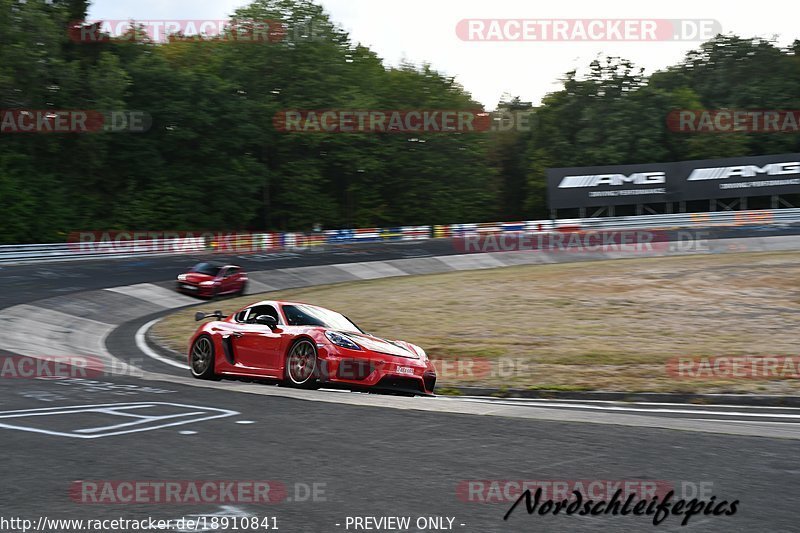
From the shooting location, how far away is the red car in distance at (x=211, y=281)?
29.0 metres

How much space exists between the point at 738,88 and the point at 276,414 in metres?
74.3

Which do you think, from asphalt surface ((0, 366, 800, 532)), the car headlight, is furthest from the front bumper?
asphalt surface ((0, 366, 800, 532))

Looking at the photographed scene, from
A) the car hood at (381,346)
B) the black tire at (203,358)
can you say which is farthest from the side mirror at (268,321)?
the black tire at (203,358)

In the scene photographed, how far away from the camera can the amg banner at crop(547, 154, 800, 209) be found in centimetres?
5669

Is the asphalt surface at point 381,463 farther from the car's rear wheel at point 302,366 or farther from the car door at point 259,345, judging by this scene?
→ the car door at point 259,345

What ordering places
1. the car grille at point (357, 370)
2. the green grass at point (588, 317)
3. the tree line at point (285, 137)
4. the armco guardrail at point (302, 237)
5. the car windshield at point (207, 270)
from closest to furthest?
1. the car grille at point (357, 370)
2. the green grass at point (588, 317)
3. the car windshield at point (207, 270)
4. the armco guardrail at point (302, 237)
5. the tree line at point (285, 137)

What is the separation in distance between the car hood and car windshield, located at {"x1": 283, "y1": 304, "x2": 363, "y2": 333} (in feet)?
1.29

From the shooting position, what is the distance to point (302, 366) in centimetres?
1153

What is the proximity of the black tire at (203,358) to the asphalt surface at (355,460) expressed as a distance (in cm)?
273

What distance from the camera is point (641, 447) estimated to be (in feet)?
23.1

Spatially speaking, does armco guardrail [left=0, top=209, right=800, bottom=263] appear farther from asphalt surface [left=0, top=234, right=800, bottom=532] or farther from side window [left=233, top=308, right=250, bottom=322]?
asphalt surface [left=0, top=234, right=800, bottom=532]

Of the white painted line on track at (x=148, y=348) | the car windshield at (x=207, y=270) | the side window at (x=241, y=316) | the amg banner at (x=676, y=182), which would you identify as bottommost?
the white painted line on track at (x=148, y=348)

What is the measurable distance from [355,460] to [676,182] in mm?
54374

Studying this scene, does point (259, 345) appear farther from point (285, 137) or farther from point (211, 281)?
point (285, 137)
